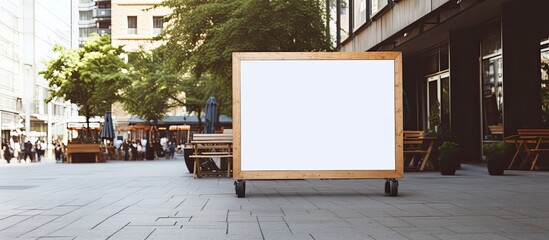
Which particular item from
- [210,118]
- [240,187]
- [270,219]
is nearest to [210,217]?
[270,219]

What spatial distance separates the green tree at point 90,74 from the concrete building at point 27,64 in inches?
558

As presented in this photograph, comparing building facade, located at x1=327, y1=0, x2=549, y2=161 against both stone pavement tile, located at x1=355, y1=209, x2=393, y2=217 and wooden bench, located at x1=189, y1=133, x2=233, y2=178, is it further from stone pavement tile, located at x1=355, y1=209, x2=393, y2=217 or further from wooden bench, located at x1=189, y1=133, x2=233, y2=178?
stone pavement tile, located at x1=355, y1=209, x2=393, y2=217

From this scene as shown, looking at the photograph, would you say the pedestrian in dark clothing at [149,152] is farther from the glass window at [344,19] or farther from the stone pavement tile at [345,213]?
the stone pavement tile at [345,213]

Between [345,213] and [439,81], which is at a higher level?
[439,81]

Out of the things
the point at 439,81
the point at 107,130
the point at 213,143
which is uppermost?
the point at 439,81

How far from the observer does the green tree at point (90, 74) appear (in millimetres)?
41750

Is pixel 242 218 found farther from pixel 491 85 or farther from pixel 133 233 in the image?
pixel 491 85

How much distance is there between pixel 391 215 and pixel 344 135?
9.72ft

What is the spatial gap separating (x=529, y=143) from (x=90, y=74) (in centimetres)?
2905

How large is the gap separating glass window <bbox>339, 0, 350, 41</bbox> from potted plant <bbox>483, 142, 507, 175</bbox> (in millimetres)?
16769

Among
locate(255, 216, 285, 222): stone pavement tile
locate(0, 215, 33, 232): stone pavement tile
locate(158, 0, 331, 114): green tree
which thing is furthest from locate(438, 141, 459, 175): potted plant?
locate(0, 215, 33, 232): stone pavement tile

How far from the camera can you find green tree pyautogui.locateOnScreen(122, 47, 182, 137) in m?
46.9

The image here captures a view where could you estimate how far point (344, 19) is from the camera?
33.9 meters

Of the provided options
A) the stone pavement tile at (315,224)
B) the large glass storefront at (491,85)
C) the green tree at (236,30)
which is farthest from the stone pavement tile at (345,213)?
the green tree at (236,30)
